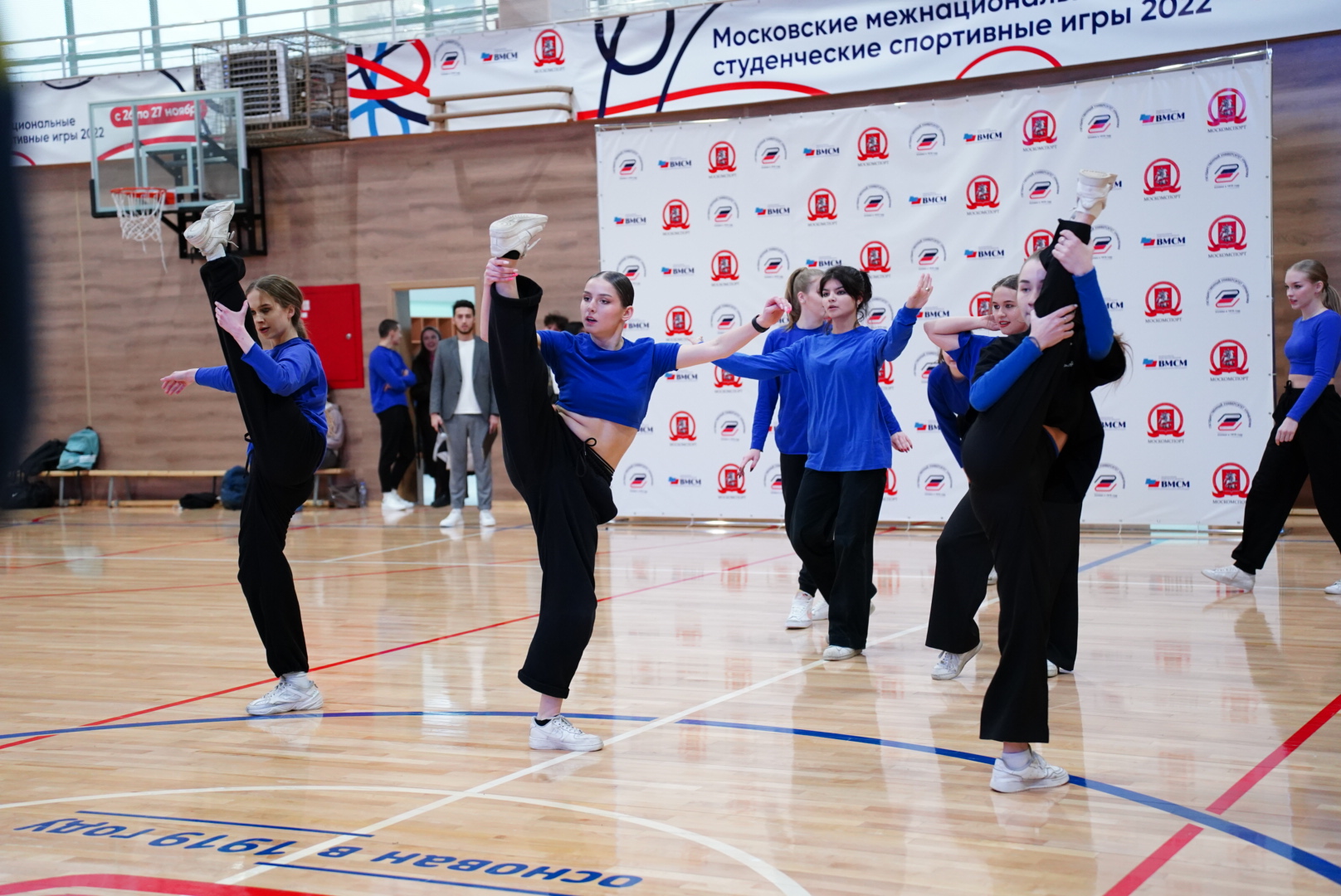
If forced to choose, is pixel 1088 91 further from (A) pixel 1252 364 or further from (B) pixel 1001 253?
(A) pixel 1252 364

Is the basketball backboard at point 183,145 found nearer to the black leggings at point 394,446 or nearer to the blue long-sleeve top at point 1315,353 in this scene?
the black leggings at point 394,446

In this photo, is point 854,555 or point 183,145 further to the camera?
point 183,145

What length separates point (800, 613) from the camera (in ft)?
21.7

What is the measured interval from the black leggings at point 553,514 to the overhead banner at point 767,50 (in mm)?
8035

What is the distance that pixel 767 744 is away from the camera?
435 centimetres

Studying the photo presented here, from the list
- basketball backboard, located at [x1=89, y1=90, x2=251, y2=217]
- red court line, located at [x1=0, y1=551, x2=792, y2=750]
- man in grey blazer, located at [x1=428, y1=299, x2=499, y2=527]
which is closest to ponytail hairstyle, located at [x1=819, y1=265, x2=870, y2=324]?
red court line, located at [x1=0, y1=551, x2=792, y2=750]

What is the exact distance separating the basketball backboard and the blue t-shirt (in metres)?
10.5

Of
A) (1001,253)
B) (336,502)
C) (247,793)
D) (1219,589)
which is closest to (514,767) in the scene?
→ (247,793)

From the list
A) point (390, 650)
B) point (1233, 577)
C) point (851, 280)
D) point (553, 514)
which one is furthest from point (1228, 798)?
point (1233, 577)

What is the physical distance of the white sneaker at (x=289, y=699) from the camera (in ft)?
16.1

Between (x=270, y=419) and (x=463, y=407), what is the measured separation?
7235mm

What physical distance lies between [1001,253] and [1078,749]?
692 cm

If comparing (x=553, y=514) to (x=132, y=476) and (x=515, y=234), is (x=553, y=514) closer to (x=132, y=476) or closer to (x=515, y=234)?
(x=515, y=234)

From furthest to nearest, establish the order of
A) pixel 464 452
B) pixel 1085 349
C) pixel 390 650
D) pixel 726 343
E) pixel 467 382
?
pixel 464 452
pixel 467 382
pixel 390 650
pixel 726 343
pixel 1085 349
